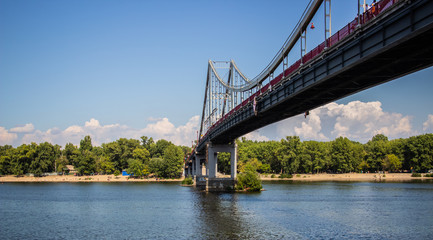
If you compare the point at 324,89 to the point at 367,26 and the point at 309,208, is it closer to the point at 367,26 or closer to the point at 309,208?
the point at 367,26

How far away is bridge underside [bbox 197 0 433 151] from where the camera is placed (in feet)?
68.0

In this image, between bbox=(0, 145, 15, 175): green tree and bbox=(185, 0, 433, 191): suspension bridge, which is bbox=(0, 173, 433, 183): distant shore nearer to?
bbox=(0, 145, 15, 175): green tree

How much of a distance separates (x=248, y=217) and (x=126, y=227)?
13464 mm

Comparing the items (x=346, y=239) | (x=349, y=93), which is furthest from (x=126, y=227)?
(x=349, y=93)

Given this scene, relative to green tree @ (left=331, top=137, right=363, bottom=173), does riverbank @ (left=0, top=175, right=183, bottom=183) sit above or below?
below

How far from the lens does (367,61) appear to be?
25.2m

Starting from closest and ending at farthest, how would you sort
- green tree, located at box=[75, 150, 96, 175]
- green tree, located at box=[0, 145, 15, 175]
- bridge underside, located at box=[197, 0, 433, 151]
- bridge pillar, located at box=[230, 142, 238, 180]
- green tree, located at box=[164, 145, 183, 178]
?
bridge underside, located at box=[197, 0, 433, 151], bridge pillar, located at box=[230, 142, 238, 180], green tree, located at box=[164, 145, 183, 178], green tree, located at box=[0, 145, 15, 175], green tree, located at box=[75, 150, 96, 175]

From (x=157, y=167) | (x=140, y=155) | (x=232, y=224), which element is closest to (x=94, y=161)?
(x=140, y=155)

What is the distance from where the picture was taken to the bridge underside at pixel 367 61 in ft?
68.0

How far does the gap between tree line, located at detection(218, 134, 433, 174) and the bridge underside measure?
4240 inches

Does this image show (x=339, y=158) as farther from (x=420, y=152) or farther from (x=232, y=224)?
(x=232, y=224)

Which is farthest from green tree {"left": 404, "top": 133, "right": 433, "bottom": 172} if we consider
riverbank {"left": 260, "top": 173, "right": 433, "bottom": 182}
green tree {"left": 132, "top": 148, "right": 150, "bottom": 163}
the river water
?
green tree {"left": 132, "top": 148, "right": 150, "bottom": 163}

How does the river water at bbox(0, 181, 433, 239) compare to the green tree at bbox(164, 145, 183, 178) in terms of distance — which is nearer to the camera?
the river water at bbox(0, 181, 433, 239)

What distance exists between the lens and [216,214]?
49.9 metres
